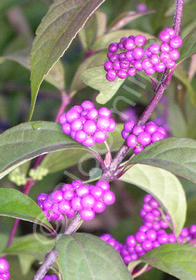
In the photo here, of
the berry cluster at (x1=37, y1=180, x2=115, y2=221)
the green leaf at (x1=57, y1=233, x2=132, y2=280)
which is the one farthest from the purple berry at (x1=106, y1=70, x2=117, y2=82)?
the green leaf at (x1=57, y1=233, x2=132, y2=280)

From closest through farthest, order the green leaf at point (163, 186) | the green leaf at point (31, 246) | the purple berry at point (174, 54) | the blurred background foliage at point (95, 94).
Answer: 1. the purple berry at point (174, 54)
2. the green leaf at point (163, 186)
3. the green leaf at point (31, 246)
4. the blurred background foliage at point (95, 94)

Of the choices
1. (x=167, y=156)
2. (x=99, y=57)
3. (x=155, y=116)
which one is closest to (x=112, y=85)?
(x=167, y=156)

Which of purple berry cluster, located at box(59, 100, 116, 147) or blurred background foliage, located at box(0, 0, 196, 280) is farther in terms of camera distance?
blurred background foliage, located at box(0, 0, 196, 280)

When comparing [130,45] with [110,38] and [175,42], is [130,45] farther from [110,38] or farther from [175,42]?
[110,38]

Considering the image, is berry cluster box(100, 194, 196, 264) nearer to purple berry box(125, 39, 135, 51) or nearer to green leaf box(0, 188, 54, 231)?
green leaf box(0, 188, 54, 231)

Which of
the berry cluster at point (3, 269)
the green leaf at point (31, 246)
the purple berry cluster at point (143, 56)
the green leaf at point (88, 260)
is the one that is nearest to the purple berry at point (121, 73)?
the purple berry cluster at point (143, 56)

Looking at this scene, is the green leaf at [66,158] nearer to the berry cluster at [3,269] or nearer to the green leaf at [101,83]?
the green leaf at [101,83]
